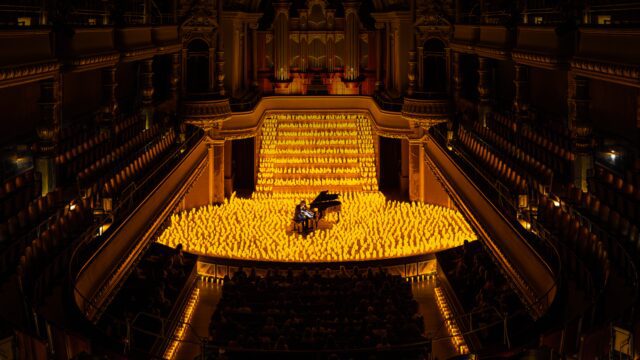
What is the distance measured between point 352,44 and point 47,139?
1572cm

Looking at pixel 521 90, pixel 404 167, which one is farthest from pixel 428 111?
pixel 521 90

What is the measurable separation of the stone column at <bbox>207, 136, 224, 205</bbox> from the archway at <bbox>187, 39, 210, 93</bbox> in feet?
5.42

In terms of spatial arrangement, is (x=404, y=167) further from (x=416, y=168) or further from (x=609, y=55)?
(x=609, y=55)

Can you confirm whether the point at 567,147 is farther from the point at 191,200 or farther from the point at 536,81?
the point at 191,200

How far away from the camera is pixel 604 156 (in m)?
13.7

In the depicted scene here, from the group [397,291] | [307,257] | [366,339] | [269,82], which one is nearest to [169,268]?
[307,257]

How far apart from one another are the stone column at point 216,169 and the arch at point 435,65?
20.4ft

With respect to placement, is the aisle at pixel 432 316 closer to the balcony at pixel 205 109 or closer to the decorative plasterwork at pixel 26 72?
the decorative plasterwork at pixel 26 72

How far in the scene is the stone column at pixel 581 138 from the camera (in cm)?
1212

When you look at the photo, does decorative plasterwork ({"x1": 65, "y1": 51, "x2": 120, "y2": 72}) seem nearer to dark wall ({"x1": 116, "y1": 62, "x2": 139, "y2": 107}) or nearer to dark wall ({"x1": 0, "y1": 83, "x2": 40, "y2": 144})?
dark wall ({"x1": 0, "y1": 83, "x2": 40, "y2": 144})

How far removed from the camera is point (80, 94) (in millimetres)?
19953

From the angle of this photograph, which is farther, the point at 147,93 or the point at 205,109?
the point at 205,109

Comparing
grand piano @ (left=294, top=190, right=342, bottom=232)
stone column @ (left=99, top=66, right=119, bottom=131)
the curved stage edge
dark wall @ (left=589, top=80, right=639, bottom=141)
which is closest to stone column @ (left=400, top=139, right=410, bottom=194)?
grand piano @ (left=294, top=190, right=342, bottom=232)

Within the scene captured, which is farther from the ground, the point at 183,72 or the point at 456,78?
the point at 183,72
